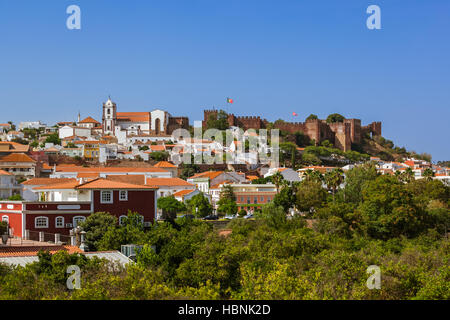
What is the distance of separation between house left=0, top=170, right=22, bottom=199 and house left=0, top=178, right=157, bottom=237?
33891 mm

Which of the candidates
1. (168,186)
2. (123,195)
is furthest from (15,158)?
(123,195)

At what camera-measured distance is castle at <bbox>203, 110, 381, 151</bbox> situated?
120m

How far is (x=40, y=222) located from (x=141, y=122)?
91000 millimetres

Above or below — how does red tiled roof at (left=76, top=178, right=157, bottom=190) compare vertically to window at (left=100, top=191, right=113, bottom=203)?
above

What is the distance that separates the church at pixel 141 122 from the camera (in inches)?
4611

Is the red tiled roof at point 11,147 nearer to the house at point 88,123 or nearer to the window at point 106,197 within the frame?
the house at point 88,123

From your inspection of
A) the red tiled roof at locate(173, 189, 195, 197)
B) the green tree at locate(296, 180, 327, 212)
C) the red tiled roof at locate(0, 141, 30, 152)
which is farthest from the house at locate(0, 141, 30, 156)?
the green tree at locate(296, 180, 327, 212)

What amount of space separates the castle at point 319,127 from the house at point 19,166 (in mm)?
44711

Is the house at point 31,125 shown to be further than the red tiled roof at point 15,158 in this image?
Yes

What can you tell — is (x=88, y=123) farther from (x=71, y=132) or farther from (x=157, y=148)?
(x=157, y=148)

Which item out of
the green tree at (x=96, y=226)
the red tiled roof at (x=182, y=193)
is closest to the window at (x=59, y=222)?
the green tree at (x=96, y=226)

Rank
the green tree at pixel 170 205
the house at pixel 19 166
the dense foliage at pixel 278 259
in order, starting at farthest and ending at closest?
the house at pixel 19 166, the green tree at pixel 170 205, the dense foliage at pixel 278 259

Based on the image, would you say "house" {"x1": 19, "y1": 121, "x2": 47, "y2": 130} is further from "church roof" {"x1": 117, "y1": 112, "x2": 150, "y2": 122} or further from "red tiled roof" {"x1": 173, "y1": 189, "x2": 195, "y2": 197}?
"red tiled roof" {"x1": 173, "y1": 189, "x2": 195, "y2": 197}
